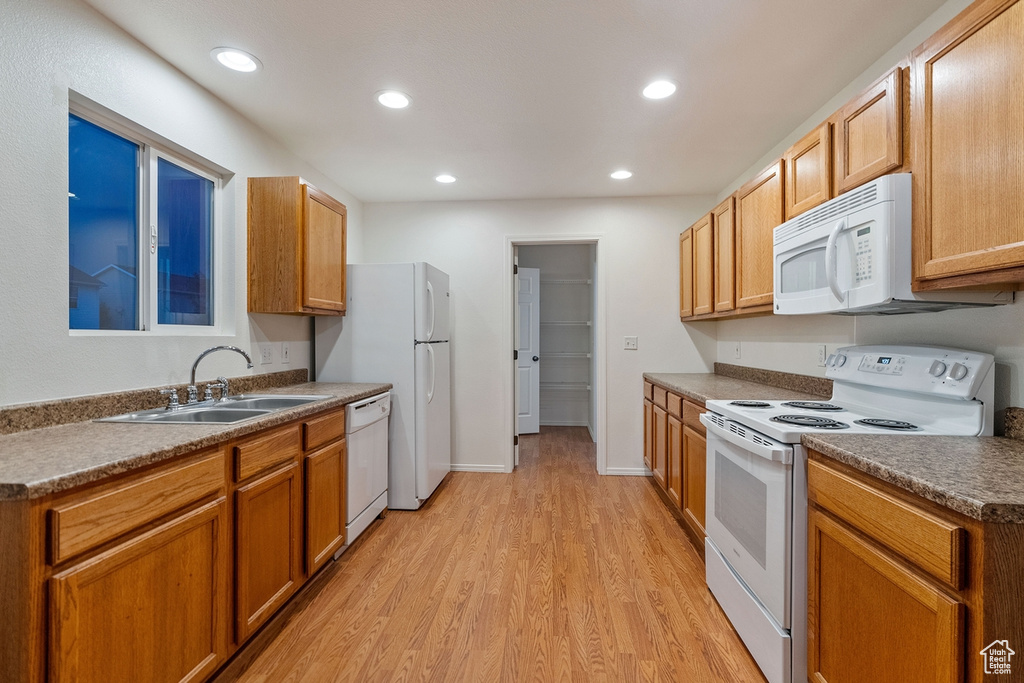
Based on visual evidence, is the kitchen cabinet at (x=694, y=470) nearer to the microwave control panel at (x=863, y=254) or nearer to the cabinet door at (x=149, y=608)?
the microwave control panel at (x=863, y=254)

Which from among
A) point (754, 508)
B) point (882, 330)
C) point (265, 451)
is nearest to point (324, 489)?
point (265, 451)

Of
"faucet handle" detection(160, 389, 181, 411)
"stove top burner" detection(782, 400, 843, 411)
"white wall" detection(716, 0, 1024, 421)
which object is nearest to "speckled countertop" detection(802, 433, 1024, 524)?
"white wall" detection(716, 0, 1024, 421)

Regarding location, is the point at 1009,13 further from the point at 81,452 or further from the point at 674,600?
the point at 81,452

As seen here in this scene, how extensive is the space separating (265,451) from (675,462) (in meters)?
2.34

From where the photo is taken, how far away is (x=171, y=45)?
1881mm

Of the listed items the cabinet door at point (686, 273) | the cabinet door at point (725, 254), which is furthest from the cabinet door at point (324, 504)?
the cabinet door at point (686, 273)

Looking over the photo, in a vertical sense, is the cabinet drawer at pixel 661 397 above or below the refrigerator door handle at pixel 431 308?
below

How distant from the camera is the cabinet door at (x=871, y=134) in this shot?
148 centimetres

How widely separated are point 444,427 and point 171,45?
→ 2749 millimetres

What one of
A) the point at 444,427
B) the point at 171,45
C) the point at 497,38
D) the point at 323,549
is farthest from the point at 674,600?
the point at 171,45

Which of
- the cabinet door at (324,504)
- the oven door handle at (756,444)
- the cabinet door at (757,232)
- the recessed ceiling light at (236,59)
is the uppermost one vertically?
the recessed ceiling light at (236,59)

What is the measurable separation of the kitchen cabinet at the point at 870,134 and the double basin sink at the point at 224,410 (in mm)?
2422

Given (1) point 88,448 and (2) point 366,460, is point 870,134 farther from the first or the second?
(2) point 366,460

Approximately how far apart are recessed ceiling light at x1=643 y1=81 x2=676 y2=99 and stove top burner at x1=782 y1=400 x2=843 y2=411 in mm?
1597
